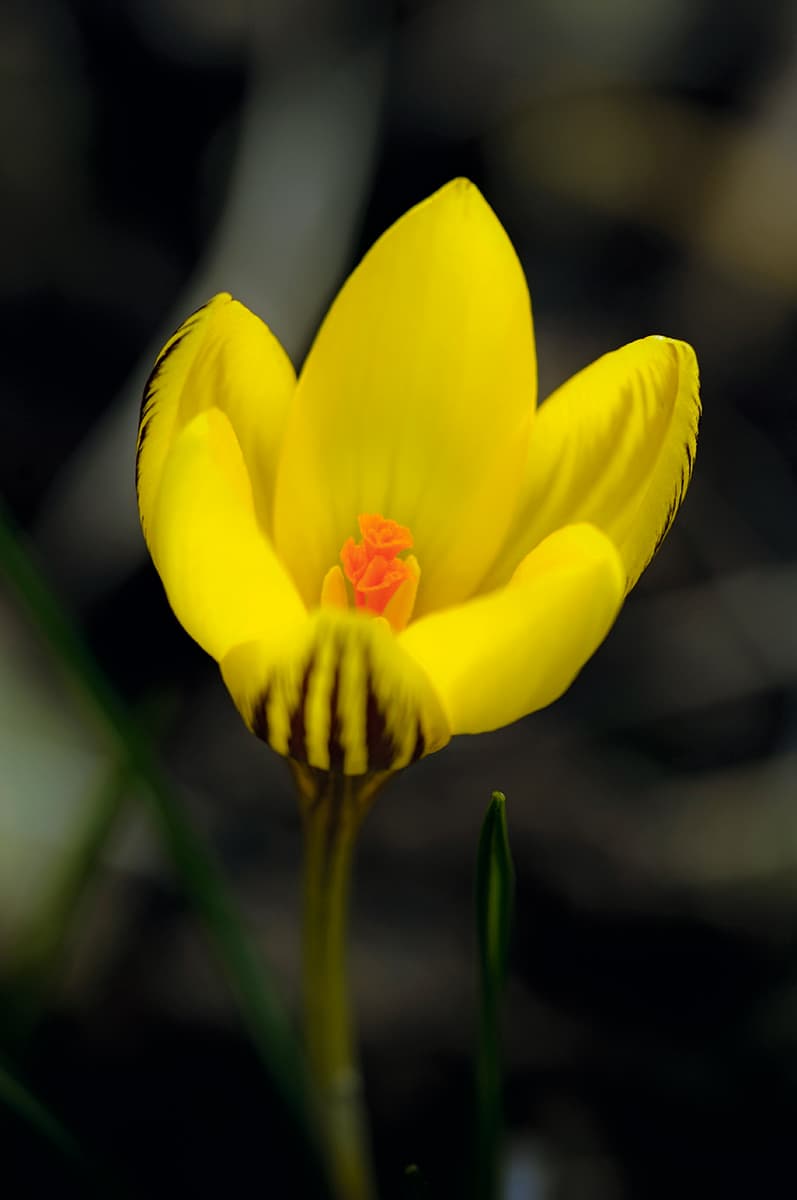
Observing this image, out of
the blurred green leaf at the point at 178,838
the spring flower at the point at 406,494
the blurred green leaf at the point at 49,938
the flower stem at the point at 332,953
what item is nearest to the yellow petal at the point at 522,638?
the spring flower at the point at 406,494

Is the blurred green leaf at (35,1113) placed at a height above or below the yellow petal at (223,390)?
below

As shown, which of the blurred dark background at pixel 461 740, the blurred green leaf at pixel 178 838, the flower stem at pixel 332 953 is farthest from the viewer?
the blurred dark background at pixel 461 740

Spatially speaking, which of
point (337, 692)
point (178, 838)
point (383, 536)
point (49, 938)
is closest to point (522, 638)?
point (337, 692)

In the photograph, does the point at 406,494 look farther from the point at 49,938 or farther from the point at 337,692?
the point at 49,938

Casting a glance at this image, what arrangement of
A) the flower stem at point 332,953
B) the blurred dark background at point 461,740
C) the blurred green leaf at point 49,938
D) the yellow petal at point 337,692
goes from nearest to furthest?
1. the yellow petal at point 337,692
2. the flower stem at point 332,953
3. the blurred green leaf at point 49,938
4. the blurred dark background at point 461,740

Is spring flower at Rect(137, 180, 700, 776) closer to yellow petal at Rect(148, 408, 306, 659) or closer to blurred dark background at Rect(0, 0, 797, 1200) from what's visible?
yellow petal at Rect(148, 408, 306, 659)

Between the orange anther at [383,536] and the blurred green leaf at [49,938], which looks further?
the blurred green leaf at [49,938]

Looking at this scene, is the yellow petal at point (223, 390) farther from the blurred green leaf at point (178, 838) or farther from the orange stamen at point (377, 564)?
the blurred green leaf at point (178, 838)
